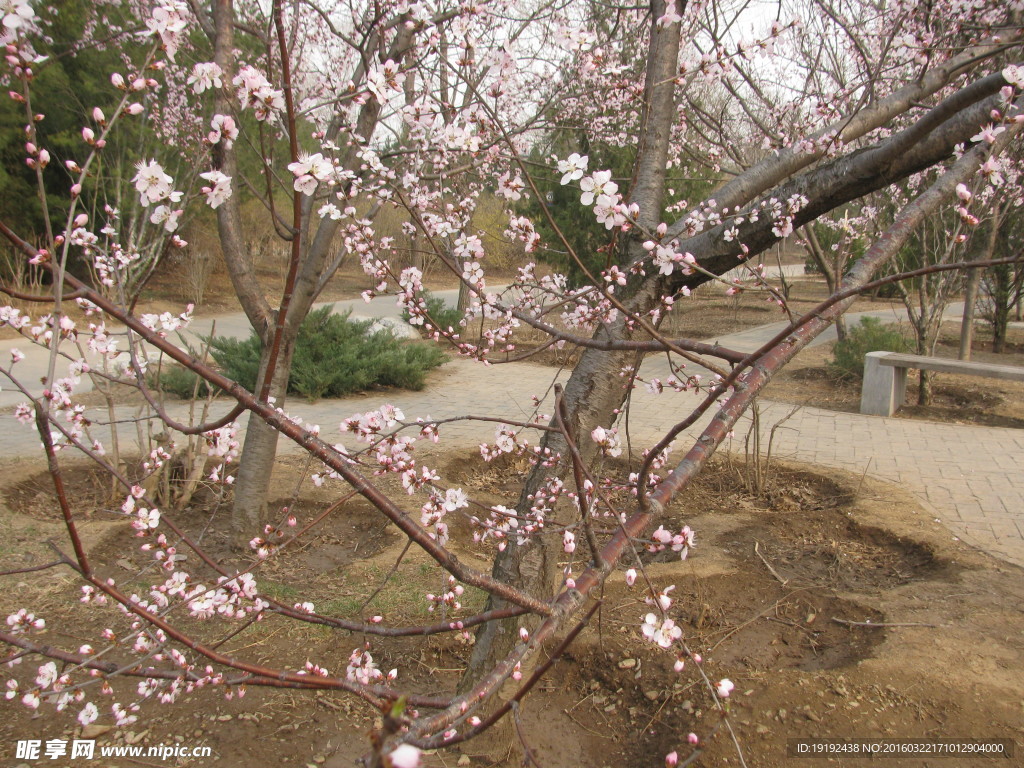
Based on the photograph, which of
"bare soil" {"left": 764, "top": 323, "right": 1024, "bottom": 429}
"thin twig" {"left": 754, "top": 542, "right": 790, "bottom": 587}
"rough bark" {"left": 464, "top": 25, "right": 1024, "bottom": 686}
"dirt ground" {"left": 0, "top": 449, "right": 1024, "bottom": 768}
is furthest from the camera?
"bare soil" {"left": 764, "top": 323, "right": 1024, "bottom": 429}

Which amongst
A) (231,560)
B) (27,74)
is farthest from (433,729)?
(231,560)

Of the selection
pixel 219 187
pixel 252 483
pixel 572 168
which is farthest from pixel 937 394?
pixel 219 187

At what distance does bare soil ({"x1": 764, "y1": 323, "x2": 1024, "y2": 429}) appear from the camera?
27.0 ft

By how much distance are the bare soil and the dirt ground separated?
148 inches

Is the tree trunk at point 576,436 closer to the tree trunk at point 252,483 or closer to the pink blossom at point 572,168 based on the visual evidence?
the pink blossom at point 572,168

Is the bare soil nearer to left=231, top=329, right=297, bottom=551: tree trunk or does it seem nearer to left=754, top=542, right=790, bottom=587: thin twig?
left=754, top=542, right=790, bottom=587: thin twig

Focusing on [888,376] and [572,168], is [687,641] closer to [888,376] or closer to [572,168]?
[572,168]

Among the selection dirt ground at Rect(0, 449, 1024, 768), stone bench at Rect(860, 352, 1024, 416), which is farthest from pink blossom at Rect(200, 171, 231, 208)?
stone bench at Rect(860, 352, 1024, 416)

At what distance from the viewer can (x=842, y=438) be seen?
716 cm

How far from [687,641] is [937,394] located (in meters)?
7.58

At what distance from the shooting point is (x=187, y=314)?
10.6 feet

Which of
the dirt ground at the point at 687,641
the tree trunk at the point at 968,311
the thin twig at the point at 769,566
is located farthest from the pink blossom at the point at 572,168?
the tree trunk at the point at 968,311

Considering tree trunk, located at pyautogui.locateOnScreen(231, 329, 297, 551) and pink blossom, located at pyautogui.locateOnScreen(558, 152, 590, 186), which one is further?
tree trunk, located at pyautogui.locateOnScreen(231, 329, 297, 551)

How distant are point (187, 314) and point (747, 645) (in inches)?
121
